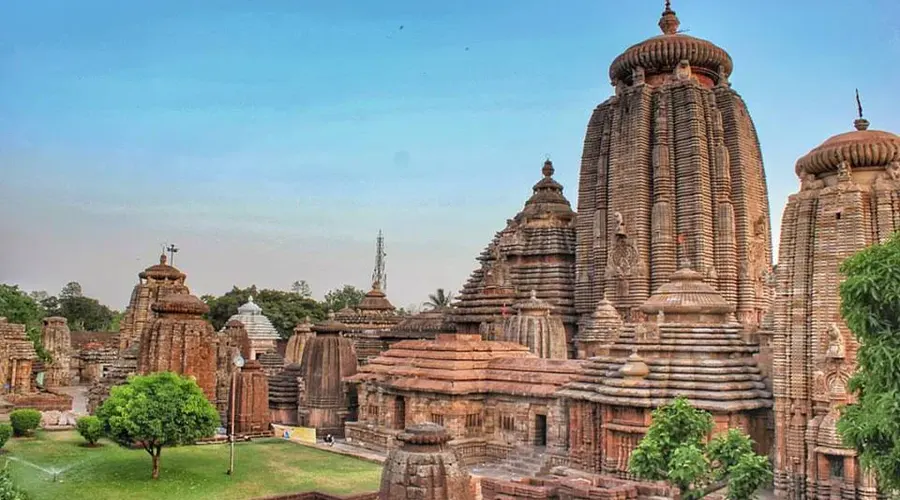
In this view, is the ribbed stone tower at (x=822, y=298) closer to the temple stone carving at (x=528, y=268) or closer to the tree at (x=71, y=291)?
the temple stone carving at (x=528, y=268)

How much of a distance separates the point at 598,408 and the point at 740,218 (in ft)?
51.2

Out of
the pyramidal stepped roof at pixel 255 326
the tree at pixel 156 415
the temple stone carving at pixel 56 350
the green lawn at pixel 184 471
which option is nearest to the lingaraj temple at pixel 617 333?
the green lawn at pixel 184 471

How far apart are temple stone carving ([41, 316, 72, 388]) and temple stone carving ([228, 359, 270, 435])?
92.8ft

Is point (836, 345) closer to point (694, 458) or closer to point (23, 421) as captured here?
point (694, 458)

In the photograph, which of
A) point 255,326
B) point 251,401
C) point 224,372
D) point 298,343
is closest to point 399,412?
point 251,401

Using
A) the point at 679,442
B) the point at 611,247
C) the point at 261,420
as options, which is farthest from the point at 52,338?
the point at 679,442

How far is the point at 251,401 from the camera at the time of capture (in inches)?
1222

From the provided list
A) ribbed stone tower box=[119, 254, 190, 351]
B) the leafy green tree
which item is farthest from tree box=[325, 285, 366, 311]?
ribbed stone tower box=[119, 254, 190, 351]

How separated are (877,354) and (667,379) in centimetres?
913

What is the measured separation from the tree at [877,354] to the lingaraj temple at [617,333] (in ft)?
19.2

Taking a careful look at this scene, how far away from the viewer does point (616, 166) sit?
3522cm

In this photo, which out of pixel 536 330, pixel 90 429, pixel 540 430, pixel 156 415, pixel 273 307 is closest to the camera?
pixel 156 415

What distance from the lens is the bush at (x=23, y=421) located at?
2892 centimetres

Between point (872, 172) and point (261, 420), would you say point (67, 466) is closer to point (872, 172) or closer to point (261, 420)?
point (261, 420)
